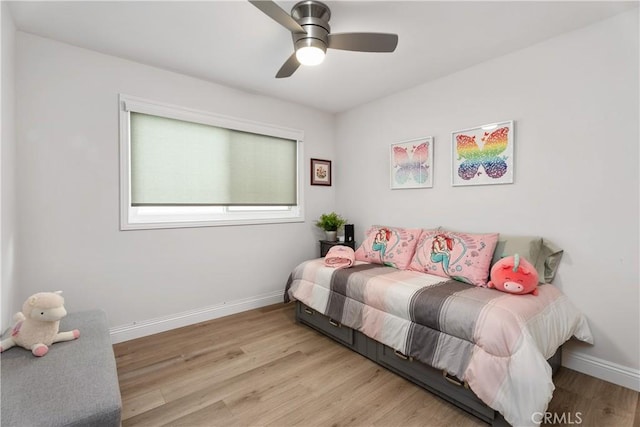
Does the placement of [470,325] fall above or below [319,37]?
below

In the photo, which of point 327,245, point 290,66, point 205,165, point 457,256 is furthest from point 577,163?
point 205,165

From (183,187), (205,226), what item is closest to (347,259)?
(205,226)

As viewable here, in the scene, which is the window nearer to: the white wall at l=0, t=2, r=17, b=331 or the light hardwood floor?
the white wall at l=0, t=2, r=17, b=331

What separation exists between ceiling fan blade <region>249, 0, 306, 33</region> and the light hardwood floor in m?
2.26

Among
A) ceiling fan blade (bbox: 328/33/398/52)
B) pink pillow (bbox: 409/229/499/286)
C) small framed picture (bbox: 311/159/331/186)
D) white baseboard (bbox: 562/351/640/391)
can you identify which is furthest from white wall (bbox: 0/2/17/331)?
white baseboard (bbox: 562/351/640/391)

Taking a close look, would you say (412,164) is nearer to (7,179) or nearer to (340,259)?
(340,259)

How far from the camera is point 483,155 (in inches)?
105

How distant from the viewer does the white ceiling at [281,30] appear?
1.93m

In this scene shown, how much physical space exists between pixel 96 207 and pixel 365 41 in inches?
98.1

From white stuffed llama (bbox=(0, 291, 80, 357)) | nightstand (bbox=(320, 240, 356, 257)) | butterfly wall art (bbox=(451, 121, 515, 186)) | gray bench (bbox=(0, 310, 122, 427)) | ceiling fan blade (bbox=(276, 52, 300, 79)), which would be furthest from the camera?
nightstand (bbox=(320, 240, 356, 257))

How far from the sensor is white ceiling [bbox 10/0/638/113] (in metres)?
1.93

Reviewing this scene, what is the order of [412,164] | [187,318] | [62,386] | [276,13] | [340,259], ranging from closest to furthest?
1. [62,386]
2. [276,13]
3. [340,259]
4. [187,318]
5. [412,164]

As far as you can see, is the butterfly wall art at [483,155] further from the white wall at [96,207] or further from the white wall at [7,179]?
the white wall at [7,179]

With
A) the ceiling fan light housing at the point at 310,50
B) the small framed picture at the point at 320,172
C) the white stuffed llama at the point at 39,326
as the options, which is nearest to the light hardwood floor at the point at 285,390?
the white stuffed llama at the point at 39,326
